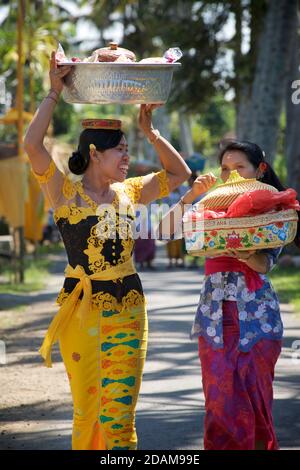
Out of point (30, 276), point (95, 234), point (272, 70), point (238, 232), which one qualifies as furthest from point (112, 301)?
point (272, 70)

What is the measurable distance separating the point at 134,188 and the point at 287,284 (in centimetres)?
A: 1103

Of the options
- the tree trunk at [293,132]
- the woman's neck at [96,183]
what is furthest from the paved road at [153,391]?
the tree trunk at [293,132]

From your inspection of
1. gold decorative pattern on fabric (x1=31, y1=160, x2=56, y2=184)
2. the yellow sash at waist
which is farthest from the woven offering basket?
gold decorative pattern on fabric (x1=31, y1=160, x2=56, y2=184)

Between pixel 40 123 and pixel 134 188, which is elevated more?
pixel 40 123

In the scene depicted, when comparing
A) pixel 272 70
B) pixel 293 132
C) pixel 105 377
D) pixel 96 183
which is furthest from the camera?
pixel 293 132

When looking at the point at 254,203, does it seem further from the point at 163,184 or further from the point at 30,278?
the point at 30,278

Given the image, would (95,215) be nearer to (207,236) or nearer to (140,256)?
(207,236)

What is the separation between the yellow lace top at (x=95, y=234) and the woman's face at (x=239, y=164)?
0.78 meters

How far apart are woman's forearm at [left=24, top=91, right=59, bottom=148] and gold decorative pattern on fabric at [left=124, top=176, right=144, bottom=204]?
551 millimetres

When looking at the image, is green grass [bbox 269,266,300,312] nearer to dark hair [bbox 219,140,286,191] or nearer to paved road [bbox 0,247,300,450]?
paved road [bbox 0,247,300,450]

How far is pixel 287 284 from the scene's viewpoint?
1639 centimetres

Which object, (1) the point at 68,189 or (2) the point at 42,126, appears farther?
(1) the point at 68,189

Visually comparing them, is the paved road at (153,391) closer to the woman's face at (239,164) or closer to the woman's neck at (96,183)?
the woman's face at (239,164)

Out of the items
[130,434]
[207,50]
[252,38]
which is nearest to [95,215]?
[130,434]
